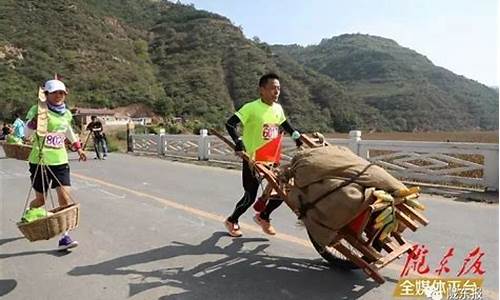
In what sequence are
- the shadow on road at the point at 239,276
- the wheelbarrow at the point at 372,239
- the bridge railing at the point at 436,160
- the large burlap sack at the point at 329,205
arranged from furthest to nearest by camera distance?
1. the bridge railing at the point at 436,160
2. the shadow on road at the point at 239,276
3. the wheelbarrow at the point at 372,239
4. the large burlap sack at the point at 329,205

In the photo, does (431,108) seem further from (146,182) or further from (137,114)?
(146,182)

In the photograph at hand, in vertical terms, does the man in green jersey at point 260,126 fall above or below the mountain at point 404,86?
below

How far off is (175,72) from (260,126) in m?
75.0

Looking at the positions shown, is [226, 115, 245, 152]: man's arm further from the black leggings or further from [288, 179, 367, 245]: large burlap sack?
[288, 179, 367, 245]: large burlap sack

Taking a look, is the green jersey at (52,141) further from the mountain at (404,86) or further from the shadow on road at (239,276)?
the mountain at (404,86)

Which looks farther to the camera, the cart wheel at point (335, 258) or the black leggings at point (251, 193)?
the black leggings at point (251, 193)

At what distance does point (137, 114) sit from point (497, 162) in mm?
59115

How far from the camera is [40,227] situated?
13.6 feet

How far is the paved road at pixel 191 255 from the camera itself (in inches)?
151

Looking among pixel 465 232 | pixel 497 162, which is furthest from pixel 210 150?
pixel 465 232

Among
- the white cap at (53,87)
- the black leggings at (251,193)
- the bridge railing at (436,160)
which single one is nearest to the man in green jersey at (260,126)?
the black leggings at (251,193)

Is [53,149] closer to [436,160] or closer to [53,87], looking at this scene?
[53,87]

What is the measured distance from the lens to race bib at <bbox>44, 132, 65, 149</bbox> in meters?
4.75

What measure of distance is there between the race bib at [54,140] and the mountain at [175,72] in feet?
150
